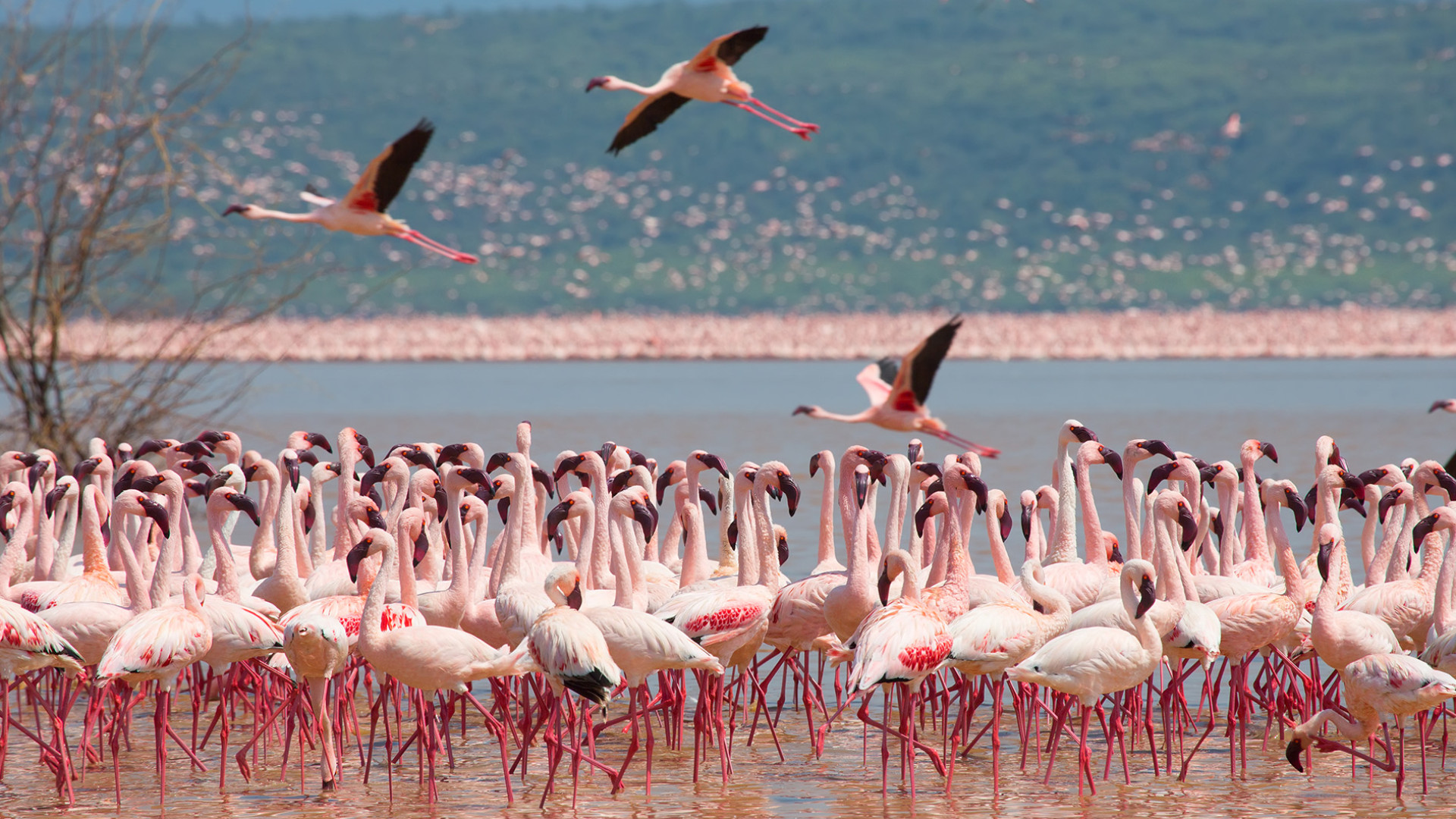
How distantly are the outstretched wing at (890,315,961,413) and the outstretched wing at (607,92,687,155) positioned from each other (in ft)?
6.83

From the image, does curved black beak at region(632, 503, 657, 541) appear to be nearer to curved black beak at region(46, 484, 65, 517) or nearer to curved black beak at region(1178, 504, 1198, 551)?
curved black beak at region(1178, 504, 1198, 551)

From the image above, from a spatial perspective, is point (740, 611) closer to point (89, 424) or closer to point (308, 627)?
point (308, 627)

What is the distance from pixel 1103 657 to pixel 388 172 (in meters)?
6.11

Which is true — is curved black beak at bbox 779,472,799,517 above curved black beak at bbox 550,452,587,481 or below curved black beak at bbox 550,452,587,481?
below

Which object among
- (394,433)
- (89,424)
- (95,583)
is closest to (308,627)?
(95,583)

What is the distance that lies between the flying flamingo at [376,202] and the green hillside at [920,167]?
65598 millimetres

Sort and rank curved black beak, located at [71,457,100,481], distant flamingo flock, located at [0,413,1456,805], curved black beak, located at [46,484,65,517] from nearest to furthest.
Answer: distant flamingo flock, located at [0,413,1456,805], curved black beak, located at [46,484,65,517], curved black beak, located at [71,457,100,481]

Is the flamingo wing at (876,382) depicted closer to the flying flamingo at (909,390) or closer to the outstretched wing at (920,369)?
the flying flamingo at (909,390)

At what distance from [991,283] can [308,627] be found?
7402 cm

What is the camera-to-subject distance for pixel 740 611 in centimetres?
770

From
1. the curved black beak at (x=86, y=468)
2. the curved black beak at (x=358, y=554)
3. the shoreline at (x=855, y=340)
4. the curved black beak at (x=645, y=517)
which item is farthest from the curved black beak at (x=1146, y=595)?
the shoreline at (x=855, y=340)

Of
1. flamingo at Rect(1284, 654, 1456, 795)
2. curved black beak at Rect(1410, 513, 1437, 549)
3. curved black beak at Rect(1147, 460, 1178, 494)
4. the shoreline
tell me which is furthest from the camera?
the shoreline

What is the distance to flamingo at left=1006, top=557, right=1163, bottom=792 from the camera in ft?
22.9

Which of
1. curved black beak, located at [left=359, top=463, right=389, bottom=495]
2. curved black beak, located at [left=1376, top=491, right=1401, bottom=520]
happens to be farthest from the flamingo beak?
curved black beak, located at [left=359, top=463, right=389, bottom=495]
